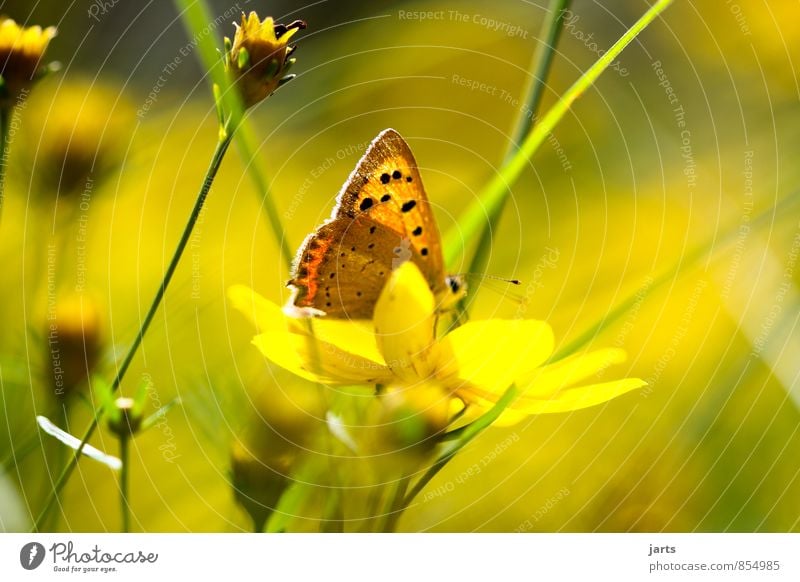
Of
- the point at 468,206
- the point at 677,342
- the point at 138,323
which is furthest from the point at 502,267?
the point at 138,323

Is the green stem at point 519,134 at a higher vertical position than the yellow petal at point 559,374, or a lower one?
higher

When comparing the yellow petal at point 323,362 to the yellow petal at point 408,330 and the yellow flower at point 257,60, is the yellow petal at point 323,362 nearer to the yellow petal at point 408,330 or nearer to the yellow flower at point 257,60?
the yellow petal at point 408,330

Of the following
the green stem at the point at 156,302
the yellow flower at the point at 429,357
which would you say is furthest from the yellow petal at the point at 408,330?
the green stem at the point at 156,302

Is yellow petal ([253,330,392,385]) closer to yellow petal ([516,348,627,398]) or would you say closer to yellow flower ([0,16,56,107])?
yellow petal ([516,348,627,398])

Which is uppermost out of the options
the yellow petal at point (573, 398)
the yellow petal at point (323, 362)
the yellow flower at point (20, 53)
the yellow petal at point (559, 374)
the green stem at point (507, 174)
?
the yellow flower at point (20, 53)

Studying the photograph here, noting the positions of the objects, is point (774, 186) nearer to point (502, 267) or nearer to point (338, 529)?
point (502, 267)

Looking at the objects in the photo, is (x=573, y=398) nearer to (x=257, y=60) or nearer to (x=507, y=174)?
(x=507, y=174)

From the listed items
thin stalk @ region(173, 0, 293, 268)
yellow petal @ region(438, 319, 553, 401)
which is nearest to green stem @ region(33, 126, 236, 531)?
thin stalk @ region(173, 0, 293, 268)

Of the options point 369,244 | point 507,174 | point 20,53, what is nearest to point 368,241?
point 369,244
